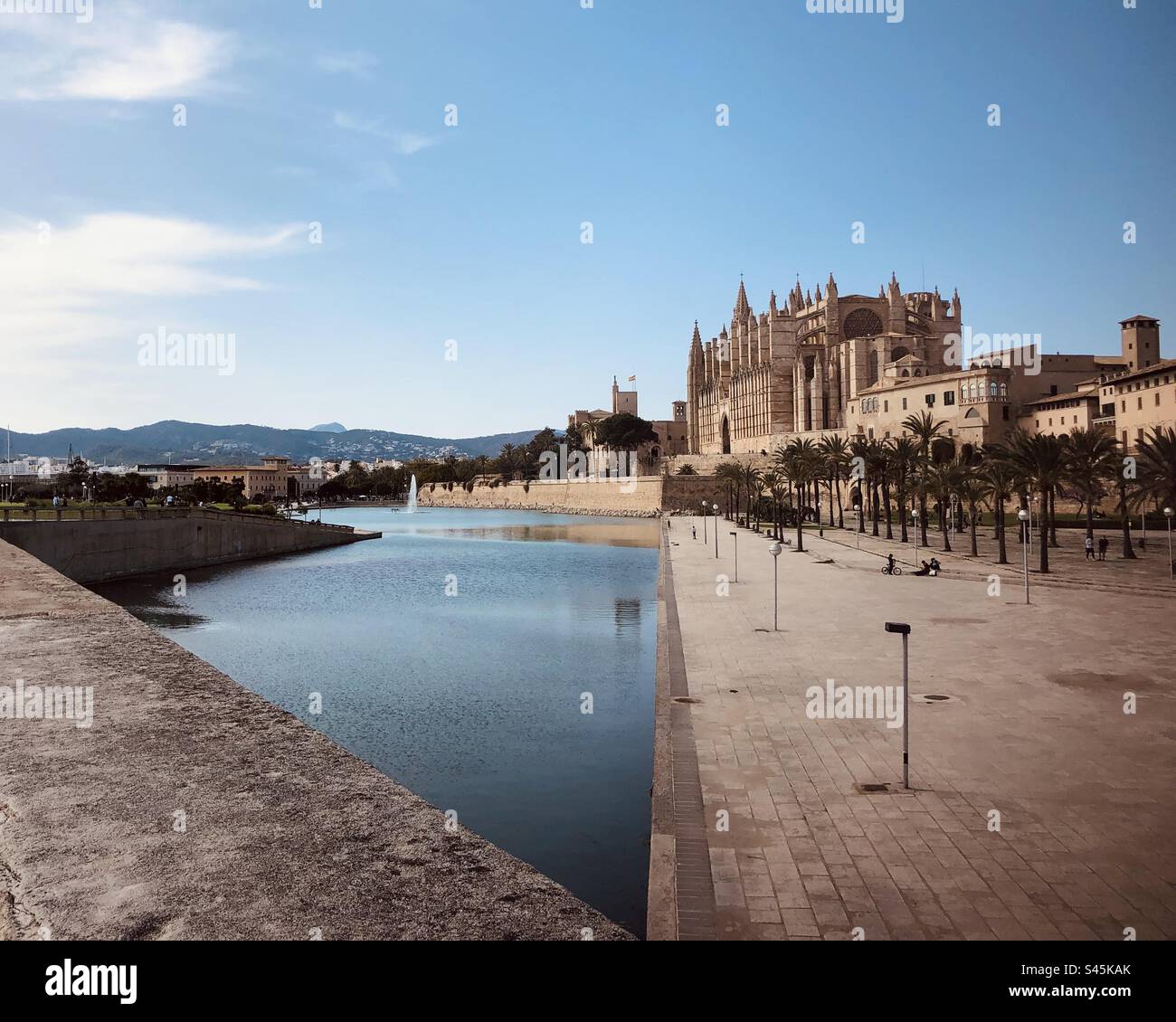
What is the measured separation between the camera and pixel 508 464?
543 ft

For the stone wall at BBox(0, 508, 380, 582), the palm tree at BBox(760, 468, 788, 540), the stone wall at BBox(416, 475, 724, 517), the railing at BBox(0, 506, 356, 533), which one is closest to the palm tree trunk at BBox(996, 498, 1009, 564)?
the palm tree at BBox(760, 468, 788, 540)

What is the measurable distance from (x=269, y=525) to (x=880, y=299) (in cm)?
7807

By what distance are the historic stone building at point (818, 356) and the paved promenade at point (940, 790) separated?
242 ft

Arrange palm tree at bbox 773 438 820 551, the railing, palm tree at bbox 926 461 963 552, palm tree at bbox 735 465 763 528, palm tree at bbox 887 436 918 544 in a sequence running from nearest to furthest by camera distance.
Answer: the railing
palm tree at bbox 926 461 963 552
palm tree at bbox 887 436 918 544
palm tree at bbox 773 438 820 551
palm tree at bbox 735 465 763 528

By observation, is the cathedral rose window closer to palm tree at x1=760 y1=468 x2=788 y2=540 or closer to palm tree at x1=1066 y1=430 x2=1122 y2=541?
palm tree at x1=760 y1=468 x2=788 y2=540

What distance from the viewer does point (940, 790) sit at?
9133 mm

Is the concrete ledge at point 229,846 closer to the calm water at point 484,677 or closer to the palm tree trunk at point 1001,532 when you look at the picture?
the calm water at point 484,677

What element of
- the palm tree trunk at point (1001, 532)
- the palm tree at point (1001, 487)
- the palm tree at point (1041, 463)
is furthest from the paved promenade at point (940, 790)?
the palm tree at point (1001, 487)

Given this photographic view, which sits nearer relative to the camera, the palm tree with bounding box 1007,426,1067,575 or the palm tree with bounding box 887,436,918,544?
the palm tree with bounding box 1007,426,1067,575

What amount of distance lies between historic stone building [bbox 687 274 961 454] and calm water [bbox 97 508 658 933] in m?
55.4

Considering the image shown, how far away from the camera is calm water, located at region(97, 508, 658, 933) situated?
11750 millimetres

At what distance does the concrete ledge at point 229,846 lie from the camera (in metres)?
5.91

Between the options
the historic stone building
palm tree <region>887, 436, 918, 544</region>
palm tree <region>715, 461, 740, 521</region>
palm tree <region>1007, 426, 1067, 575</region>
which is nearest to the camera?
palm tree <region>1007, 426, 1067, 575</region>
